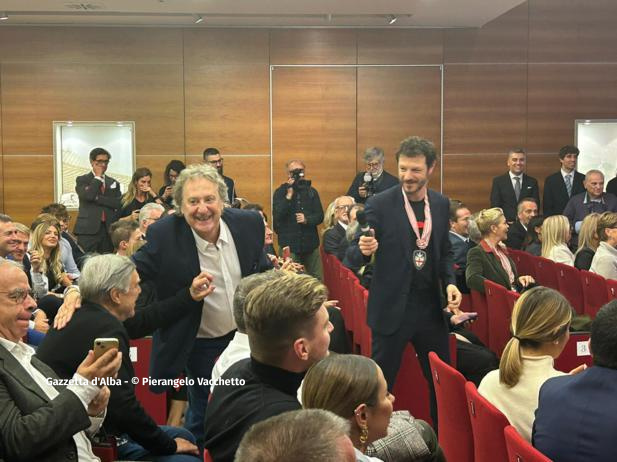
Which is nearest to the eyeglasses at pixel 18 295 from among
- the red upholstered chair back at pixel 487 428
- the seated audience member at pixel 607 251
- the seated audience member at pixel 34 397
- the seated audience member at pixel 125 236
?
the seated audience member at pixel 34 397

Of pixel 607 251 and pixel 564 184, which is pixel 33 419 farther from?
pixel 564 184

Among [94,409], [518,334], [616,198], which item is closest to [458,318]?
[518,334]

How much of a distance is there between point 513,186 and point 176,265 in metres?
8.07

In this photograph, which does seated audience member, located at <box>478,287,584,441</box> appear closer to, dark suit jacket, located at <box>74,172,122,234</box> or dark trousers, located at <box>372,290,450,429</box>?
dark trousers, located at <box>372,290,450,429</box>

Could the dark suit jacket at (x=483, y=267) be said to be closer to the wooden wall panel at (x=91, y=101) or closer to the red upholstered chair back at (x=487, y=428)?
the red upholstered chair back at (x=487, y=428)

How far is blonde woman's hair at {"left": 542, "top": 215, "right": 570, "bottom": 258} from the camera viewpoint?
769cm

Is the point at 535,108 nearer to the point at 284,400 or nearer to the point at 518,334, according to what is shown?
the point at 518,334

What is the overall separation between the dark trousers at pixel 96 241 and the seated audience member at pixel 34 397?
7329mm

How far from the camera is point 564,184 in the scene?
1119 cm

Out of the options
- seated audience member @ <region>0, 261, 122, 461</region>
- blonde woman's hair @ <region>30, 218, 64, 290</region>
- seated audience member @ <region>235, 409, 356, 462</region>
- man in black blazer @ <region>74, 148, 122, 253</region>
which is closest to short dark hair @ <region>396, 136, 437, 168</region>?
seated audience member @ <region>0, 261, 122, 461</region>

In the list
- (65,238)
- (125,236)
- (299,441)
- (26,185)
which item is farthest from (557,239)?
(26,185)

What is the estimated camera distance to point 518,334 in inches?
122

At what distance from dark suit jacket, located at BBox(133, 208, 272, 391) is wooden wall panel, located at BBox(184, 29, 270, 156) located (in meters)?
7.93

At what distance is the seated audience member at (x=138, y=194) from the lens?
9.33m
